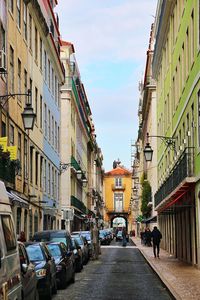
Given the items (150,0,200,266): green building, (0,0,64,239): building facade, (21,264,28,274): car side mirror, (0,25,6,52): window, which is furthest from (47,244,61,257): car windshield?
(0,25,6,52): window

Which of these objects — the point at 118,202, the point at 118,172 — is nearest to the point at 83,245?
the point at 118,202

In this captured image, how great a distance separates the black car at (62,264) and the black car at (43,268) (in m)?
1.77

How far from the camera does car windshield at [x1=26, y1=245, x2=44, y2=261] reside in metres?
17.5

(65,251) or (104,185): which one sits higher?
(104,185)

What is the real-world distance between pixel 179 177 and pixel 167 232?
18957 millimetres

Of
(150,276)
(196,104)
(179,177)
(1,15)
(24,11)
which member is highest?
(24,11)

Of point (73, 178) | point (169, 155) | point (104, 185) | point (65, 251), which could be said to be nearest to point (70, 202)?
point (73, 178)

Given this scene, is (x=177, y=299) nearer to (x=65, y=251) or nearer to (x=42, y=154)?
(x=65, y=251)

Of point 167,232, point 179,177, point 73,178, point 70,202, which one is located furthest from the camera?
point 73,178

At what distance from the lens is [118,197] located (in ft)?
547

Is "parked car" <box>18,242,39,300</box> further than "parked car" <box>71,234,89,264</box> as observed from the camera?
No

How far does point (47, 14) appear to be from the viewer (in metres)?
43.9

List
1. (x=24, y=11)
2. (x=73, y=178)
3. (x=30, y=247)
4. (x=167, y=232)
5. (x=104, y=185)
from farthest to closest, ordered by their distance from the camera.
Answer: (x=104, y=185), (x=73, y=178), (x=167, y=232), (x=24, y=11), (x=30, y=247)

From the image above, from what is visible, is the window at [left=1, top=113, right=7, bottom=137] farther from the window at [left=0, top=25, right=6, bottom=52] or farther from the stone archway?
the stone archway
